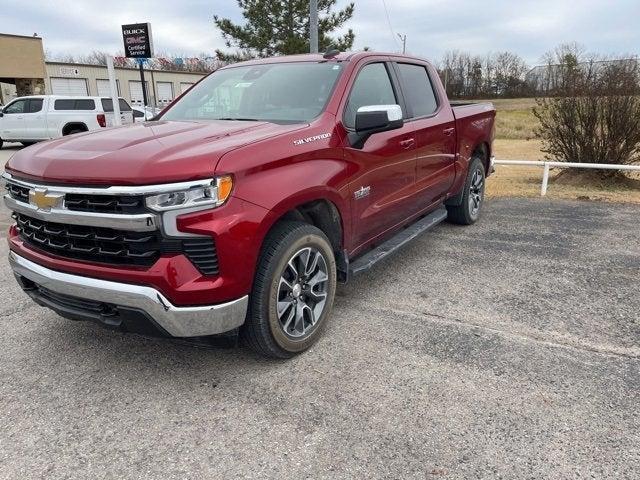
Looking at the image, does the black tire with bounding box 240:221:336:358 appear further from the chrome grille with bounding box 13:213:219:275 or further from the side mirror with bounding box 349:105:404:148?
the side mirror with bounding box 349:105:404:148

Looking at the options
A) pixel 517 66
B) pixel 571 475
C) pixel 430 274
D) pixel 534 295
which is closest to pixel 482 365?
pixel 571 475

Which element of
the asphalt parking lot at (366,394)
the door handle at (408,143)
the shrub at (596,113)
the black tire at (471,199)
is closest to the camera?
the asphalt parking lot at (366,394)

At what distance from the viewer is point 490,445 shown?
7.95ft

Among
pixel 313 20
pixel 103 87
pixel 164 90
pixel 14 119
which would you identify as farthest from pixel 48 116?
pixel 164 90

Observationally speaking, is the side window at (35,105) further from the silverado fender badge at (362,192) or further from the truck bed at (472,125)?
the silverado fender badge at (362,192)

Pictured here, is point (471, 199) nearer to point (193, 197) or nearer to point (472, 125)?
point (472, 125)

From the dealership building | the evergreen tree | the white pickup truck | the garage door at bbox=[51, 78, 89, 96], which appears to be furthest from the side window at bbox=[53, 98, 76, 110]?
the garage door at bbox=[51, 78, 89, 96]

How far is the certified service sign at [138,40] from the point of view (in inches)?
456

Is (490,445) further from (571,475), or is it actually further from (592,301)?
(592,301)

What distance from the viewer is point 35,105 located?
1780 centimetres

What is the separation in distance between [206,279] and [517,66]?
171 ft

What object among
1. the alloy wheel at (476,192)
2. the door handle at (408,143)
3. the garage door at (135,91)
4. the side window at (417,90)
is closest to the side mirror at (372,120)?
the door handle at (408,143)

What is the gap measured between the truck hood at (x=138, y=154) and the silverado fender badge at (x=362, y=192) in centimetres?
64

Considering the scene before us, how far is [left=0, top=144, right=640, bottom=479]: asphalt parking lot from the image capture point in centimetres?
235
